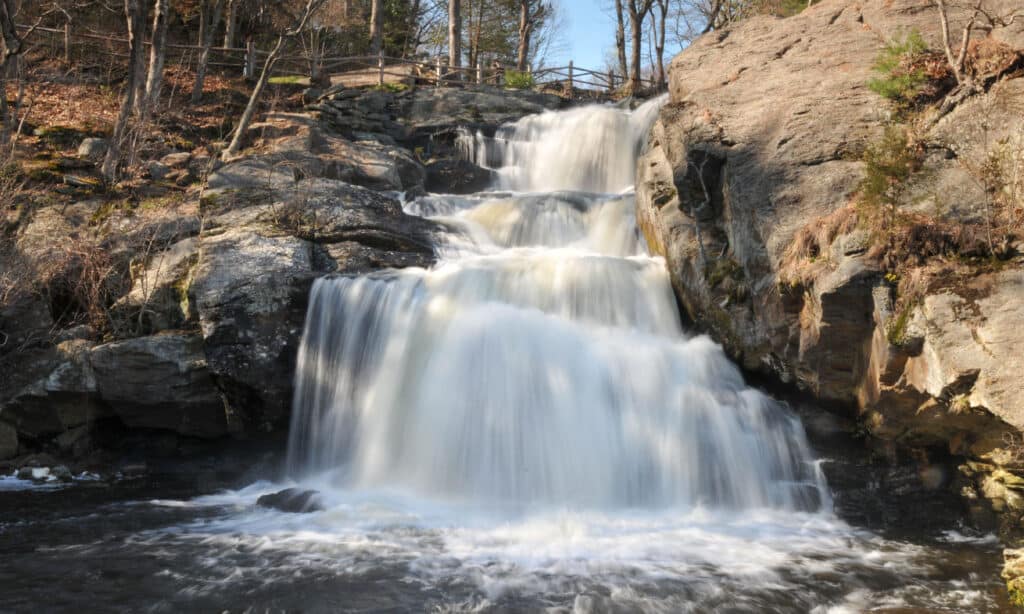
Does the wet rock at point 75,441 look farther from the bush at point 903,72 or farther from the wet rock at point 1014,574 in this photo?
the bush at point 903,72

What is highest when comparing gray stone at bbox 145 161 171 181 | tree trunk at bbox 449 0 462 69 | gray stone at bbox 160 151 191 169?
tree trunk at bbox 449 0 462 69

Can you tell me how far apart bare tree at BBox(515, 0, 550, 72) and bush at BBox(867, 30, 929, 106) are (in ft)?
63.0

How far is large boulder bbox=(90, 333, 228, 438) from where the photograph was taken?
9.17m

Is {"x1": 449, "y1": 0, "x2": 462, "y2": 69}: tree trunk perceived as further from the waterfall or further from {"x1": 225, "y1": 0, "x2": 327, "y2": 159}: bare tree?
the waterfall

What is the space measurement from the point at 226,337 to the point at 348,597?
4.84 m

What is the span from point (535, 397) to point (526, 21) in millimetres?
24838

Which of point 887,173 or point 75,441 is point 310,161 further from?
point 887,173

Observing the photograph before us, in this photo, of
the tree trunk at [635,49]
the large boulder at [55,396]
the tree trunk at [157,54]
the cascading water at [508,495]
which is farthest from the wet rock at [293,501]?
the tree trunk at [635,49]

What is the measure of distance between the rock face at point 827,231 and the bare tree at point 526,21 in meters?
17.5

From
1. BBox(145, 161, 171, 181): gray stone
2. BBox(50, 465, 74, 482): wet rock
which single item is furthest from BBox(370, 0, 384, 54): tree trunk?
BBox(50, 465, 74, 482): wet rock

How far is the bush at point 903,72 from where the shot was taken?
870 centimetres

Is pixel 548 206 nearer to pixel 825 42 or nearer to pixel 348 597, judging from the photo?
pixel 825 42

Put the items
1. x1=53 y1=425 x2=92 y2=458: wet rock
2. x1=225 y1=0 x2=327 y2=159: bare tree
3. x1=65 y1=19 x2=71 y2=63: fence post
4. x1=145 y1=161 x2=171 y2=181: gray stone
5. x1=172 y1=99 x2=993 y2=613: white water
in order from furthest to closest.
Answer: x1=65 y1=19 x2=71 y2=63: fence post → x1=225 y1=0 x2=327 y2=159: bare tree → x1=145 y1=161 x2=171 y2=181: gray stone → x1=53 y1=425 x2=92 y2=458: wet rock → x1=172 y1=99 x2=993 y2=613: white water

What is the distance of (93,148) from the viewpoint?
43.5ft
